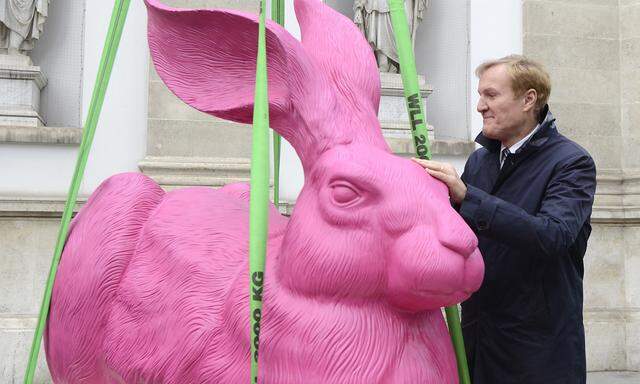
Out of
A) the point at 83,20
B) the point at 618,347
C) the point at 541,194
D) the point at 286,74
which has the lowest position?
the point at 618,347

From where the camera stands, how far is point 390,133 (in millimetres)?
6109

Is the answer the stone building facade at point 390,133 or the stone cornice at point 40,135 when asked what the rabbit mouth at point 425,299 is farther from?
the stone cornice at point 40,135

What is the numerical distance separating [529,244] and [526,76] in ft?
1.57

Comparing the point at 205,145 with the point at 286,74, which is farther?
the point at 205,145

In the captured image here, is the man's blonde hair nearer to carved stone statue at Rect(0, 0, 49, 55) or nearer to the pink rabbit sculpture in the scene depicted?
the pink rabbit sculpture

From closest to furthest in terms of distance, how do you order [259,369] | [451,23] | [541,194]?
1. [259,369]
2. [541,194]
3. [451,23]

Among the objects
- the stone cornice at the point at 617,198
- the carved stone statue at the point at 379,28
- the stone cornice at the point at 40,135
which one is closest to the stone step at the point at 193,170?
the stone cornice at the point at 40,135

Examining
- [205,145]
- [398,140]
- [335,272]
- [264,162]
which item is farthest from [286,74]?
[398,140]

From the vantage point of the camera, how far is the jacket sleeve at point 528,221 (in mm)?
1708

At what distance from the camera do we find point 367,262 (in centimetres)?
148

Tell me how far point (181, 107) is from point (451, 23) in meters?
2.62

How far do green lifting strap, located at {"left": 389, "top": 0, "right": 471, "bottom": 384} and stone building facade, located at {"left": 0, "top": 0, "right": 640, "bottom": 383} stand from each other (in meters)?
3.72

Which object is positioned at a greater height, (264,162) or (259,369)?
(264,162)

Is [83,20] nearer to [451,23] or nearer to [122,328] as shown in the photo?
[451,23]
